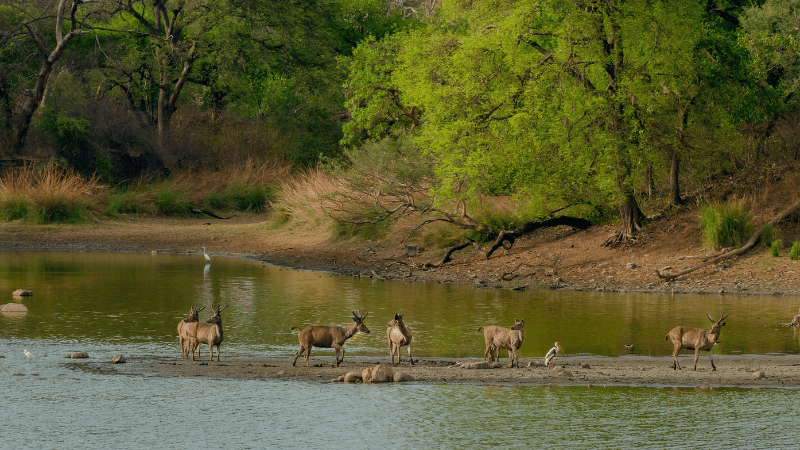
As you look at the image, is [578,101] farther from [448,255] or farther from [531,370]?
[531,370]

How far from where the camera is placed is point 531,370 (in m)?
11.9

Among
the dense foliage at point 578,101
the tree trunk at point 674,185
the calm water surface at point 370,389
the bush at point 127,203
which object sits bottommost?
the calm water surface at point 370,389

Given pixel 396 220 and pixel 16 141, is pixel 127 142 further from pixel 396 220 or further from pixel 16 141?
pixel 396 220

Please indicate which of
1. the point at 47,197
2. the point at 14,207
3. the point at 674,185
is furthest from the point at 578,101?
the point at 14,207

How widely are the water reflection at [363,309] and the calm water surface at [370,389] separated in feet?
0.18

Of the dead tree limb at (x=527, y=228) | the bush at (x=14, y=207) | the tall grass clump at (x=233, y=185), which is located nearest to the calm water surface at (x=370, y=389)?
the dead tree limb at (x=527, y=228)

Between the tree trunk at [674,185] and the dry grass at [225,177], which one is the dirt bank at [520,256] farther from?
the dry grass at [225,177]

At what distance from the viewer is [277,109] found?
46.4 m

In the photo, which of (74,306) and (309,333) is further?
(74,306)

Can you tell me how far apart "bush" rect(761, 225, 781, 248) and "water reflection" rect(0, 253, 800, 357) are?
3.20 m

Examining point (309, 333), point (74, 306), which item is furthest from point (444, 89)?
point (309, 333)

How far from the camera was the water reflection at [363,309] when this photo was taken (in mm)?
14359

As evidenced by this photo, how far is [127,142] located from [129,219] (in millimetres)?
6518

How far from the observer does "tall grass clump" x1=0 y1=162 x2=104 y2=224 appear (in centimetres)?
3359
